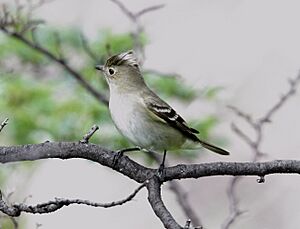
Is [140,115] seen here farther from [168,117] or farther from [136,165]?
[136,165]

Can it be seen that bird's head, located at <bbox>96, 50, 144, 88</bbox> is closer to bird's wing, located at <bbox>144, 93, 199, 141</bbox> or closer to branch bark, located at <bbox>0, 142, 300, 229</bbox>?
bird's wing, located at <bbox>144, 93, 199, 141</bbox>

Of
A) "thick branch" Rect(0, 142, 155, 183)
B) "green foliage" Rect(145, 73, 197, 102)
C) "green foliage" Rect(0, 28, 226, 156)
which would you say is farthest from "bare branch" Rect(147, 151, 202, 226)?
"thick branch" Rect(0, 142, 155, 183)

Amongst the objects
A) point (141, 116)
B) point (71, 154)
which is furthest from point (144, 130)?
point (71, 154)

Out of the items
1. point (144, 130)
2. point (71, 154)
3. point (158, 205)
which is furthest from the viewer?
point (144, 130)

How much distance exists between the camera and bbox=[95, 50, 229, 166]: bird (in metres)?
3.24

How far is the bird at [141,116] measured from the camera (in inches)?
128

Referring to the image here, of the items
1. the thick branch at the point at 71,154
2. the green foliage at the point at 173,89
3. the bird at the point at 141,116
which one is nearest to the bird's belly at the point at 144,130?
the bird at the point at 141,116

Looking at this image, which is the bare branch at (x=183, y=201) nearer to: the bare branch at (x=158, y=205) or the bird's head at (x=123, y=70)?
the bird's head at (x=123, y=70)

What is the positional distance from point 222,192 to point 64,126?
9.41 ft

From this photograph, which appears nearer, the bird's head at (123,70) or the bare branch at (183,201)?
the bird's head at (123,70)

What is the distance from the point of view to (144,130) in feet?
10.7

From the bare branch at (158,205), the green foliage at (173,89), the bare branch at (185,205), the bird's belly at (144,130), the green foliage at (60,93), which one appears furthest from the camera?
the green foliage at (173,89)

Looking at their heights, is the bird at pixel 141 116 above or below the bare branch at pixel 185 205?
above

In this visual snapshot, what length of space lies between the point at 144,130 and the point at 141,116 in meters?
0.09
